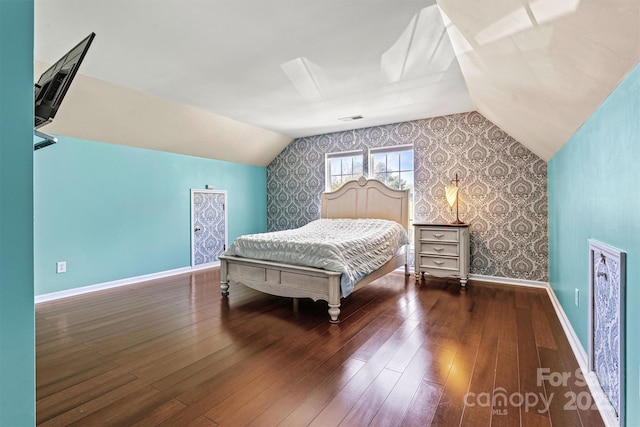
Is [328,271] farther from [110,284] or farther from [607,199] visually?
[110,284]

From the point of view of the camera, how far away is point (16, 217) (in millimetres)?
766

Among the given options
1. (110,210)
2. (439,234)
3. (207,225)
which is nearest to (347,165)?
(439,234)

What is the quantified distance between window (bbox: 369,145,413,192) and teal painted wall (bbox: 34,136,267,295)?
111 inches

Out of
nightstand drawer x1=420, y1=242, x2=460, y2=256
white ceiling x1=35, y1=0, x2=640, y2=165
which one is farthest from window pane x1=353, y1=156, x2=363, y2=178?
nightstand drawer x1=420, y1=242, x2=460, y2=256

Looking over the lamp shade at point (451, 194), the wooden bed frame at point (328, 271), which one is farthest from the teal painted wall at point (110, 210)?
the lamp shade at point (451, 194)

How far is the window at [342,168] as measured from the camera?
5.46 meters

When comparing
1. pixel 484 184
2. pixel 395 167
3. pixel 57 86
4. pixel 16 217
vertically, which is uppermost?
pixel 395 167

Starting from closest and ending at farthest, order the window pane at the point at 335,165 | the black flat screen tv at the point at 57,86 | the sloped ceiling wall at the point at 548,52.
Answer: the sloped ceiling wall at the point at 548,52 → the black flat screen tv at the point at 57,86 → the window pane at the point at 335,165

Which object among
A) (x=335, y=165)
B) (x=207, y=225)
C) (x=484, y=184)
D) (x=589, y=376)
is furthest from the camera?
(x=335, y=165)

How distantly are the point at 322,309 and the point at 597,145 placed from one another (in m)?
2.59

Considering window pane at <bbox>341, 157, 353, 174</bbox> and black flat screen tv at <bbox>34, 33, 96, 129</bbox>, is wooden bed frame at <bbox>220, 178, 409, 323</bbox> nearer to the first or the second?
window pane at <bbox>341, 157, 353, 174</bbox>

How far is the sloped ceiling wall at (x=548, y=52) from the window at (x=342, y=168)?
105 inches

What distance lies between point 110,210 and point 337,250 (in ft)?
10.7

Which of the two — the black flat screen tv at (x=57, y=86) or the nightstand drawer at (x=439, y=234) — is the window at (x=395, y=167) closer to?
the nightstand drawer at (x=439, y=234)
